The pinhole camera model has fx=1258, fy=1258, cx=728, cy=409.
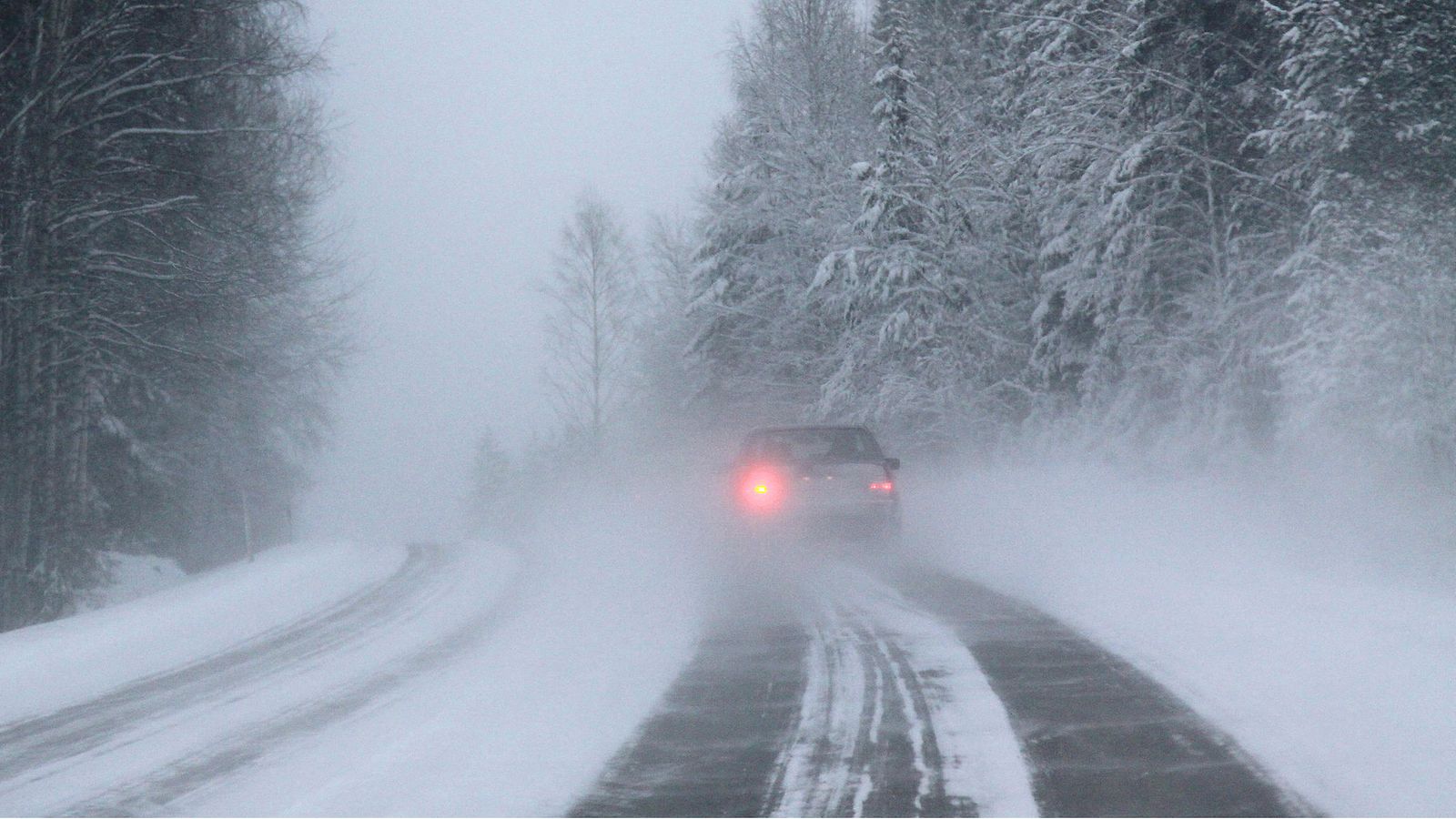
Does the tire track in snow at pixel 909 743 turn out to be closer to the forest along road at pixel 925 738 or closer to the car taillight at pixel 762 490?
the forest along road at pixel 925 738

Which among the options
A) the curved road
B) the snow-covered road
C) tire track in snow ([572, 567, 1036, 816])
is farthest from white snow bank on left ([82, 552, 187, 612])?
tire track in snow ([572, 567, 1036, 816])

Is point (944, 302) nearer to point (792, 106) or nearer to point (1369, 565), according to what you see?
point (792, 106)

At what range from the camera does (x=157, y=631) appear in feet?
34.8

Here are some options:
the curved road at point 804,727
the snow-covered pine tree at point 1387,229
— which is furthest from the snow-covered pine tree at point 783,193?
the curved road at point 804,727

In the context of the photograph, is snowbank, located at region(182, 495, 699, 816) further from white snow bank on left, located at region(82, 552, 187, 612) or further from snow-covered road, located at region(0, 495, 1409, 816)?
white snow bank on left, located at region(82, 552, 187, 612)

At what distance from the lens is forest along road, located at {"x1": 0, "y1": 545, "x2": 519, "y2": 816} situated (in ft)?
18.7

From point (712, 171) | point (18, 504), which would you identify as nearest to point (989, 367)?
point (712, 171)

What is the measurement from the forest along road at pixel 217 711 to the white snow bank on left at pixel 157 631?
1.01ft

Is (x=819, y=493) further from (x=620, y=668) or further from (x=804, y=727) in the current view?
(x=804, y=727)

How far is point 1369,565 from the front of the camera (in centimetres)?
1256

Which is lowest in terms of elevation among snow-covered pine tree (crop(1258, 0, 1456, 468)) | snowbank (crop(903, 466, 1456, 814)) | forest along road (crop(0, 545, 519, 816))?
snowbank (crop(903, 466, 1456, 814))

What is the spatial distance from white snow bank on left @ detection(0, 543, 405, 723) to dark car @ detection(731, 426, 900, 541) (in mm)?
4602

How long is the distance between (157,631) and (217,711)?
12.4 ft

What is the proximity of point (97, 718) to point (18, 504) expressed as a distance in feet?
34.2
